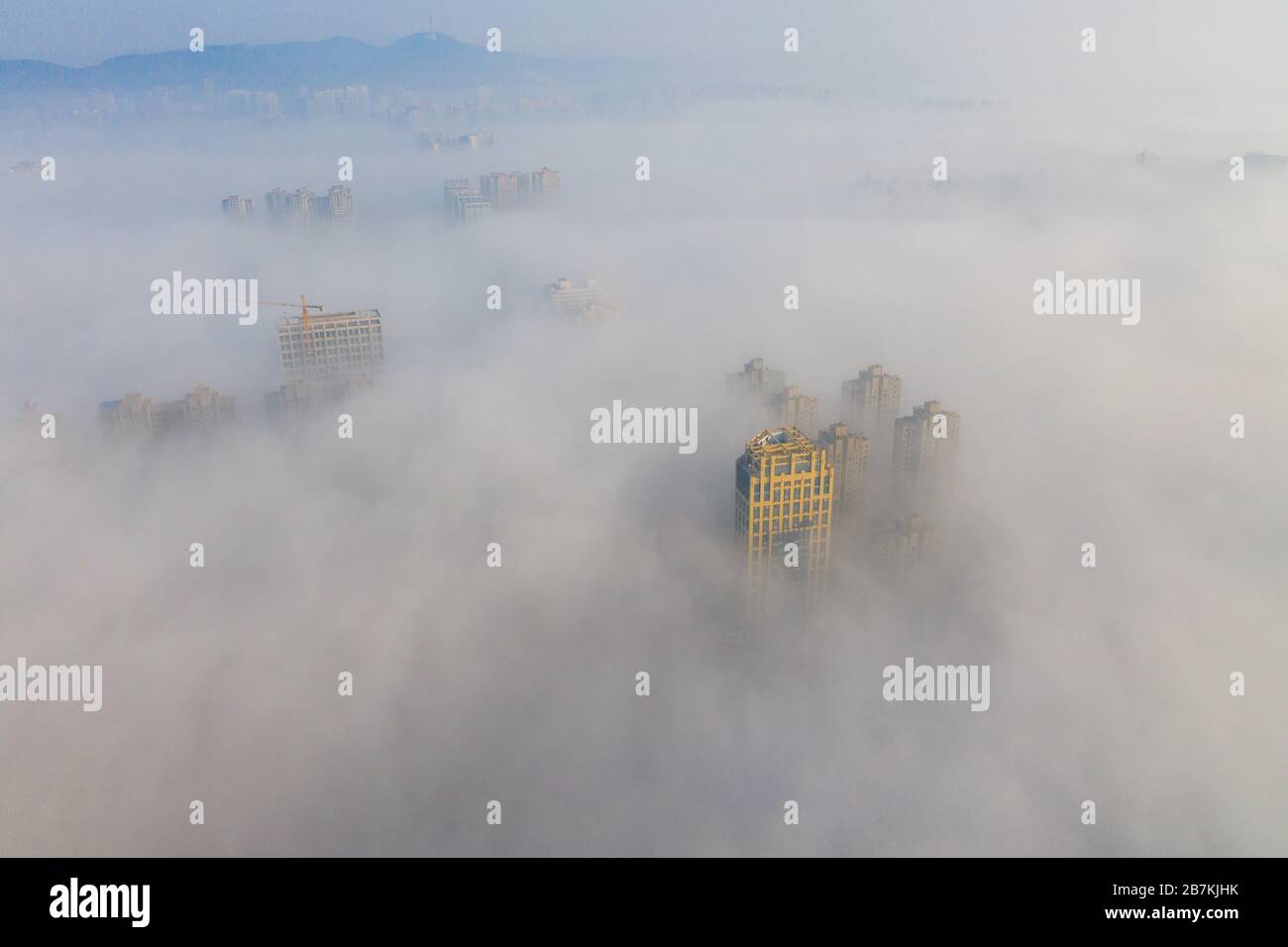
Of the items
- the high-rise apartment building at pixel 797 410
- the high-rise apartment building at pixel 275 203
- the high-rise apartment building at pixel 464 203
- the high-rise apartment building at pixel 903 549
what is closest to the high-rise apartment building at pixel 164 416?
the high-rise apartment building at pixel 275 203

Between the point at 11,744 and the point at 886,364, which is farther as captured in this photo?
the point at 886,364

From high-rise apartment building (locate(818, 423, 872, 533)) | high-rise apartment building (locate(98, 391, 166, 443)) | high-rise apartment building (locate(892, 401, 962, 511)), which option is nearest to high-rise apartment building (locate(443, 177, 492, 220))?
high-rise apartment building (locate(98, 391, 166, 443))

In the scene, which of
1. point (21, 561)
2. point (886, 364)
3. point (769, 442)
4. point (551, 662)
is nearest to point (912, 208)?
point (886, 364)

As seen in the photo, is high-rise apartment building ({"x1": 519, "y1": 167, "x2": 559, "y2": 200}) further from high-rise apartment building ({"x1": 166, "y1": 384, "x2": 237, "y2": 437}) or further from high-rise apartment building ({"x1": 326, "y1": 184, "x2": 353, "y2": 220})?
high-rise apartment building ({"x1": 166, "y1": 384, "x2": 237, "y2": 437})

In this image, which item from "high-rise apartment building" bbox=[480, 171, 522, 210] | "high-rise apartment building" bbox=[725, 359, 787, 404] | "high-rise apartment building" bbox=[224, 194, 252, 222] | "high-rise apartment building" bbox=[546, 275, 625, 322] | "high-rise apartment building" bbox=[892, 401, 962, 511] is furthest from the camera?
"high-rise apartment building" bbox=[480, 171, 522, 210]

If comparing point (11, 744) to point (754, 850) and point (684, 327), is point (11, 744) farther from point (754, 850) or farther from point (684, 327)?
point (684, 327)

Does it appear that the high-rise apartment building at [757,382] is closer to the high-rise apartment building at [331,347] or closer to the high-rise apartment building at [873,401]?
the high-rise apartment building at [873,401]

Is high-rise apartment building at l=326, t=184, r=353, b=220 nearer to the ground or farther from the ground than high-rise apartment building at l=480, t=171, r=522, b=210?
nearer to the ground
